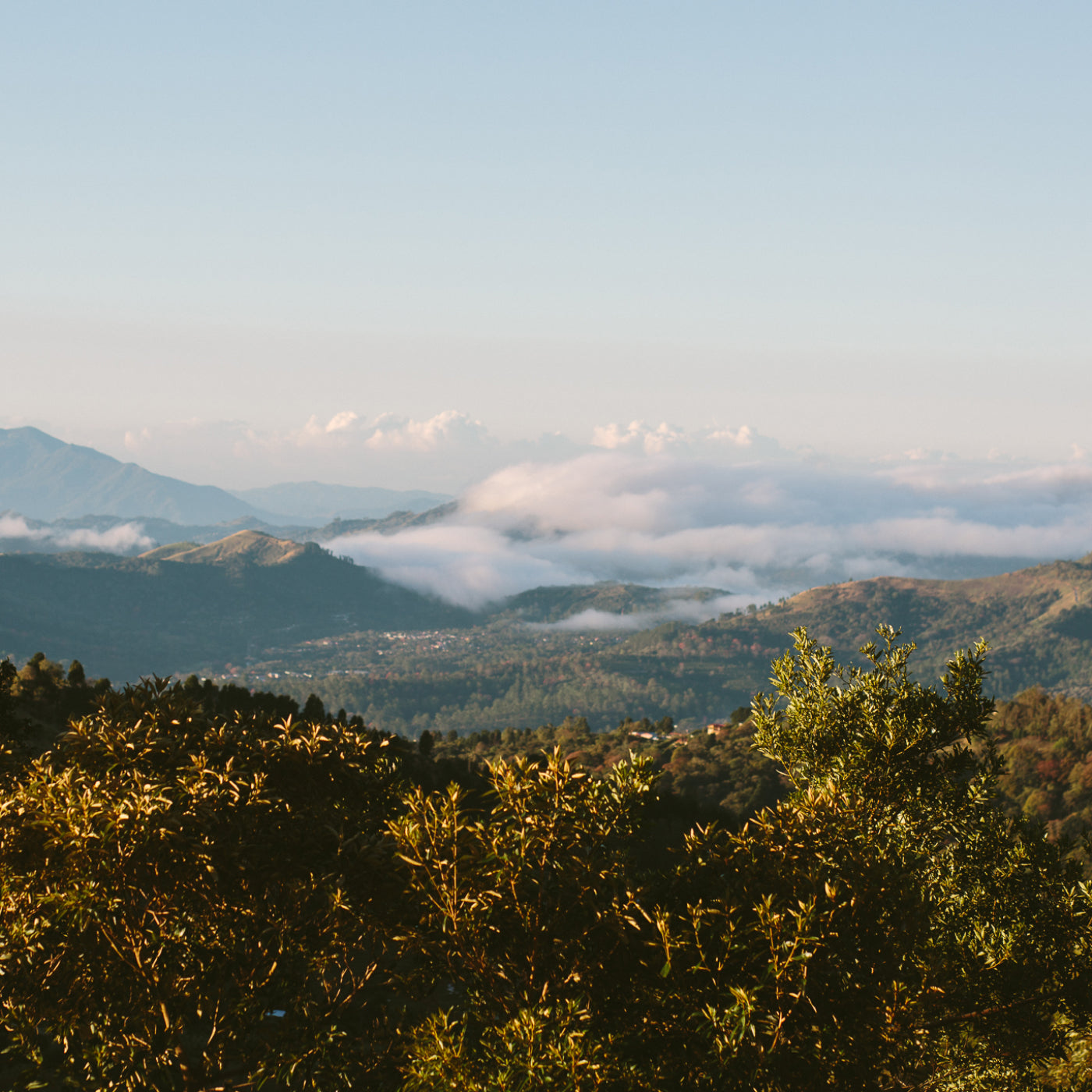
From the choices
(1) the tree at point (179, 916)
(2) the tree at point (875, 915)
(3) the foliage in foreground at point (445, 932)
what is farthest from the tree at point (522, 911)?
(1) the tree at point (179, 916)

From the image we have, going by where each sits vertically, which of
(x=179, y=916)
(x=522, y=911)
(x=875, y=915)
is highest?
(x=522, y=911)

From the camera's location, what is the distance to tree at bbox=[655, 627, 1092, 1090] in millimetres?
11688

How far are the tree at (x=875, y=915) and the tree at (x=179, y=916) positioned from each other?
534 cm

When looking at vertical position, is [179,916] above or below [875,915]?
below

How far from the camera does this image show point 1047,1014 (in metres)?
16.2

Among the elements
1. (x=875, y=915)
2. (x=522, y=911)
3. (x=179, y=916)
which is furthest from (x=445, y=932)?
(x=875, y=915)

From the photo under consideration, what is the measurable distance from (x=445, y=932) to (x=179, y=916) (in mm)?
4719

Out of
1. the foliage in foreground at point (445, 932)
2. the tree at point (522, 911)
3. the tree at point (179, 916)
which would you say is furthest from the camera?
the tree at point (179, 916)

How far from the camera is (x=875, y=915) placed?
12.8m

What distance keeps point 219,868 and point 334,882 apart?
1.83m

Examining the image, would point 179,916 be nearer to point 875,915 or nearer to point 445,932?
point 445,932

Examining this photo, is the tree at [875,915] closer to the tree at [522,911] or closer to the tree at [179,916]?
the tree at [522,911]

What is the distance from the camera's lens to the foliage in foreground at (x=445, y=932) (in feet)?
38.2

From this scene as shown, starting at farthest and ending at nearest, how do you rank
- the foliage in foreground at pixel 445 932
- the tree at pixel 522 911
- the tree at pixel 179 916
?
1. the tree at pixel 179 916
2. the tree at pixel 522 911
3. the foliage in foreground at pixel 445 932
